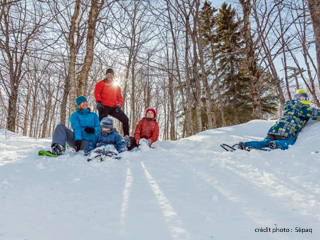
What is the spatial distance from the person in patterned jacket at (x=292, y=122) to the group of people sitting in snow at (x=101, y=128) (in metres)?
2.30

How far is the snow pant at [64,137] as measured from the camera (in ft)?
10.9

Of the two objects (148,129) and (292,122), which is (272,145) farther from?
(148,129)

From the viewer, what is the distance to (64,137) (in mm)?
3391

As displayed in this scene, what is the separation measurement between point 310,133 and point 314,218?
264cm

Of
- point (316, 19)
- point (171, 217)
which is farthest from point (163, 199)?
point (316, 19)

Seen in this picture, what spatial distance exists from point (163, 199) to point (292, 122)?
3.09 metres

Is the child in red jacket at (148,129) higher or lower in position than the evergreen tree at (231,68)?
lower

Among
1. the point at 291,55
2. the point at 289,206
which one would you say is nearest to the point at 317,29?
the point at 289,206

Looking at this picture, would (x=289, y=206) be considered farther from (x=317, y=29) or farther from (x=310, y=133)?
(x=317, y=29)

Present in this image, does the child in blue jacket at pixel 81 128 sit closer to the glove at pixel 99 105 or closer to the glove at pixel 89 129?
the glove at pixel 89 129

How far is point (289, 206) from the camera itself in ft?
4.71

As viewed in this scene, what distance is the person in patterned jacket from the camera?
3.42 metres

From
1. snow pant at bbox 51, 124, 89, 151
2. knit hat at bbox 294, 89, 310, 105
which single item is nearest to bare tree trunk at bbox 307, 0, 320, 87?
knit hat at bbox 294, 89, 310, 105

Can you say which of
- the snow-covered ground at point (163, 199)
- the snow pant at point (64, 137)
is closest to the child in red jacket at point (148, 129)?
the snow pant at point (64, 137)
